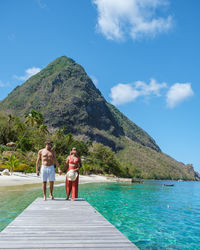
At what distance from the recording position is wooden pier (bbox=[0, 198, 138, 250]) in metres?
4.24

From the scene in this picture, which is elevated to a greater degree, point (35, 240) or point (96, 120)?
point (96, 120)

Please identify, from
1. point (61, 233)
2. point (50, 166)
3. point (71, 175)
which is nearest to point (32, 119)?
point (71, 175)

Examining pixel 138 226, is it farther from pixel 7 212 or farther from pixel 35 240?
pixel 35 240

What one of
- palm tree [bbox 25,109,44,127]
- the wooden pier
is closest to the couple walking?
the wooden pier

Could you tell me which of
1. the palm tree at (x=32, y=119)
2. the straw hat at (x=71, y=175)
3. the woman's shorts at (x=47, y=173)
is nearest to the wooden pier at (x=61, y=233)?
the woman's shorts at (x=47, y=173)

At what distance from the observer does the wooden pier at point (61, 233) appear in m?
4.24

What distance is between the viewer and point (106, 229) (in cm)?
544

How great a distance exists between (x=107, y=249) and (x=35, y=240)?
1399mm

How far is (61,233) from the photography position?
5.04 m

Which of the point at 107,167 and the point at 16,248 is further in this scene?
the point at 107,167

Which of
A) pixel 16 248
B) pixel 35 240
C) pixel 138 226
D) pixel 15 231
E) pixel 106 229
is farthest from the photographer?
pixel 138 226

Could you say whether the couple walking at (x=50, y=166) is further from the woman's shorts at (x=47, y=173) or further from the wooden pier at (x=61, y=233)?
the wooden pier at (x=61, y=233)

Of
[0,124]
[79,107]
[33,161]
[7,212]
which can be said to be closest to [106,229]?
[7,212]

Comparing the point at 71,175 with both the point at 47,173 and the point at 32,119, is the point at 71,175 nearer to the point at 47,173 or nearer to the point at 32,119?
the point at 47,173
